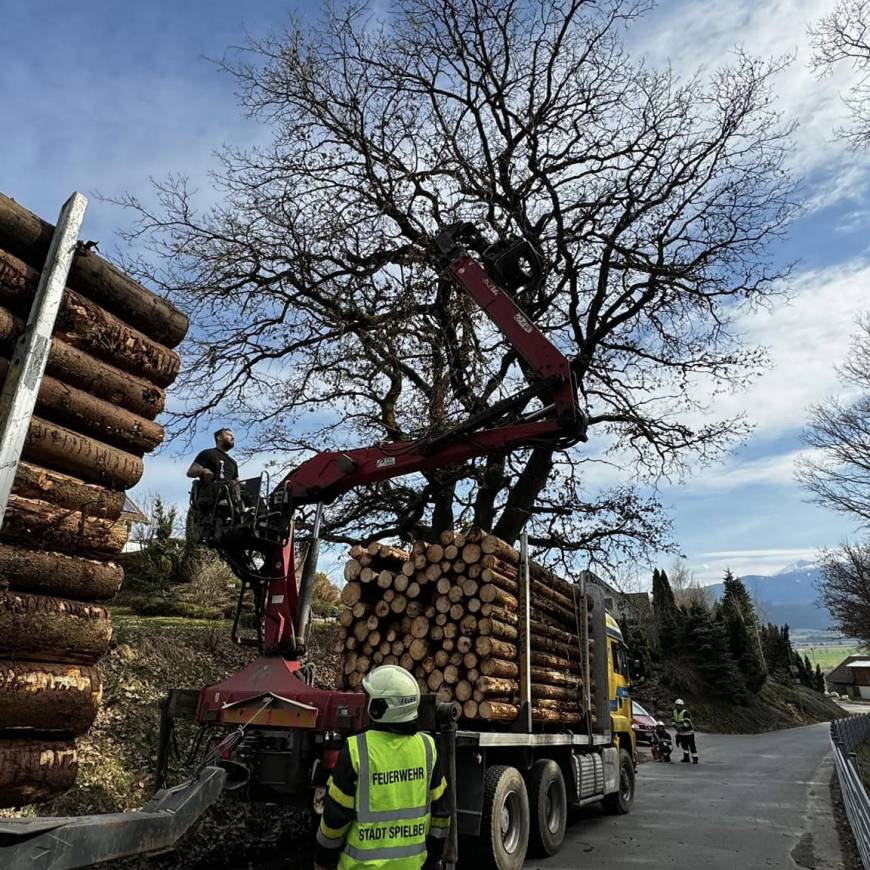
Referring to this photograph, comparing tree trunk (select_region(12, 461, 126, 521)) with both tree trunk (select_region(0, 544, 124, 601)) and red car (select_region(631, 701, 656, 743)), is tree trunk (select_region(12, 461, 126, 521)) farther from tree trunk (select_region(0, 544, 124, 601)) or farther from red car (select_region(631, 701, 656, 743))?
red car (select_region(631, 701, 656, 743))

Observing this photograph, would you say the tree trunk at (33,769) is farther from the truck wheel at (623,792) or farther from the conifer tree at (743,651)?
the conifer tree at (743,651)

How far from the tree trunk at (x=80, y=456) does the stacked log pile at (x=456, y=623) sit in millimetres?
5234

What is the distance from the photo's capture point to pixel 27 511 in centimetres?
243

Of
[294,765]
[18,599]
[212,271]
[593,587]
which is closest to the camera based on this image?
[18,599]

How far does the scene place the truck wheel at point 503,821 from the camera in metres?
6.62

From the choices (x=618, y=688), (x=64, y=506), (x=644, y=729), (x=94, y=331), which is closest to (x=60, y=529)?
(x=64, y=506)

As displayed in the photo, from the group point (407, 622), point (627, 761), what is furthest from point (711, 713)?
point (407, 622)

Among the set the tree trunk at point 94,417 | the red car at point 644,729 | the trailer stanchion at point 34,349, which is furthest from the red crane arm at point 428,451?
the red car at point 644,729

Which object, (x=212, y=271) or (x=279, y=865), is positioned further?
(x=212, y=271)

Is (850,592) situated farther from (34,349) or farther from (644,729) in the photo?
(34,349)

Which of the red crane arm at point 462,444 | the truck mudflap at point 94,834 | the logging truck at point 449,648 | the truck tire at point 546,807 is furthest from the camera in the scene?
the red crane arm at point 462,444

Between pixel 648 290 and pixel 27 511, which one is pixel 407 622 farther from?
pixel 648 290

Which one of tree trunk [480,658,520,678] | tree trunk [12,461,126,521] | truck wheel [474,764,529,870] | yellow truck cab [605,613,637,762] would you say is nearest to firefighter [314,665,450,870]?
tree trunk [12,461,126,521]

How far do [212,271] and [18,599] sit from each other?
1163 centimetres
